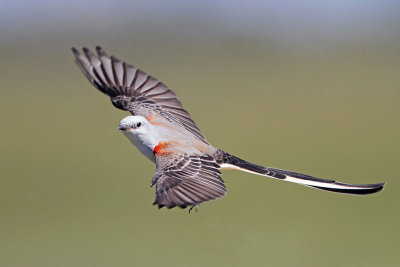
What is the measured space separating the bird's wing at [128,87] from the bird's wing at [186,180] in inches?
44.0

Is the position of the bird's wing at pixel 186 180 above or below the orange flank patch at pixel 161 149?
below

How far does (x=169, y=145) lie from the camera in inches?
Result: 260

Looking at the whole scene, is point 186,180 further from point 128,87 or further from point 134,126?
point 128,87

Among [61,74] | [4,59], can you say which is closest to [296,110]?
[61,74]

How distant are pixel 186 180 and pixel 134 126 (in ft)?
2.95

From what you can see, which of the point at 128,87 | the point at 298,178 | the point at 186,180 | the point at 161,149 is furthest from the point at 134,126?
the point at 298,178

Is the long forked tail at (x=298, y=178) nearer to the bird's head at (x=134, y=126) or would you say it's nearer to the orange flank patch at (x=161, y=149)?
the orange flank patch at (x=161, y=149)

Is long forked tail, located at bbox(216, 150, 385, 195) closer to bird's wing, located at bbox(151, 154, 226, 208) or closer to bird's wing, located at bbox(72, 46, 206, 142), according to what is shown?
bird's wing, located at bbox(151, 154, 226, 208)

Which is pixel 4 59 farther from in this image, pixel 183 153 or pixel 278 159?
pixel 183 153

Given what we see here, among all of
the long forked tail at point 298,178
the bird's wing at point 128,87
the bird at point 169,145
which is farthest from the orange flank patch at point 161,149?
the bird's wing at point 128,87

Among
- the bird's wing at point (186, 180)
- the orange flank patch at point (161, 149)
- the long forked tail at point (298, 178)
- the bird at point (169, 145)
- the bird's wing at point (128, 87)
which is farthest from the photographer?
Answer: the bird's wing at point (128, 87)

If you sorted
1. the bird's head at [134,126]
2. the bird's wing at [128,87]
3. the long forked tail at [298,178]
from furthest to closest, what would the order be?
the bird's wing at [128,87]
the bird's head at [134,126]
the long forked tail at [298,178]

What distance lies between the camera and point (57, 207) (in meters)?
14.2

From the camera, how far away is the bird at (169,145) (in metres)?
5.93
